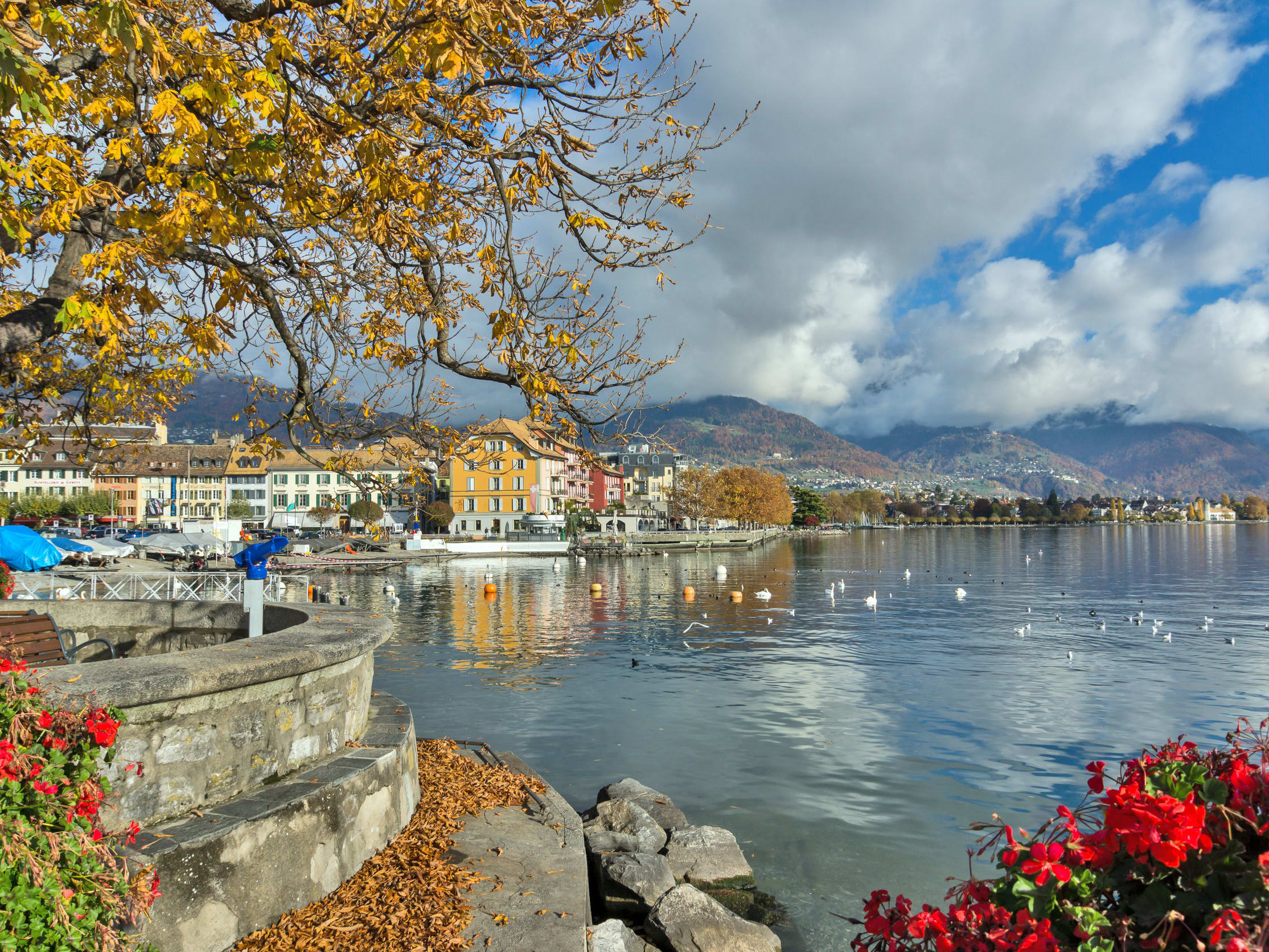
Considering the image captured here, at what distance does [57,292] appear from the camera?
21.2ft

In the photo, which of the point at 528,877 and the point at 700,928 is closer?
the point at 528,877

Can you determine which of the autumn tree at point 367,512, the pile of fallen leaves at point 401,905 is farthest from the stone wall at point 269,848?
the autumn tree at point 367,512

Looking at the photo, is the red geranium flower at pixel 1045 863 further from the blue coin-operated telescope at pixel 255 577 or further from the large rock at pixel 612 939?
the blue coin-operated telescope at pixel 255 577

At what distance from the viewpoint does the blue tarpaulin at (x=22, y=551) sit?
17.6 meters

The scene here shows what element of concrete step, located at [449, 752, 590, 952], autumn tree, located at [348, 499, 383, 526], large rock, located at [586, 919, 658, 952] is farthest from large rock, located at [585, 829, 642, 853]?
autumn tree, located at [348, 499, 383, 526]

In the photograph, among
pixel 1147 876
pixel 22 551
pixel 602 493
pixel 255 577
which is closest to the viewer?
pixel 1147 876

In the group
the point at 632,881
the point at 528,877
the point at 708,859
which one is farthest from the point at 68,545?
the point at 528,877

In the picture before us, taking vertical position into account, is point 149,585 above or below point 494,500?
below

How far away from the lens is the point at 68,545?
35.6 metres

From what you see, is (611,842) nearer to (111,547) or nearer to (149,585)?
(149,585)

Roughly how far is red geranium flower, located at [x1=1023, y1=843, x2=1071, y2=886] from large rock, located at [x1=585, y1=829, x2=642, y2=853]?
23.8 feet

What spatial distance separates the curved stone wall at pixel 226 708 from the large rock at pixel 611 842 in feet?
11.5

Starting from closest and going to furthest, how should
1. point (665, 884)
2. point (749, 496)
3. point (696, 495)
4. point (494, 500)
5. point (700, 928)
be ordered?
point (700, 928), point (665, 884), point (494, 500), point (696, 495), point (749, 496)

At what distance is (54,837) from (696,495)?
13206 centimetres
